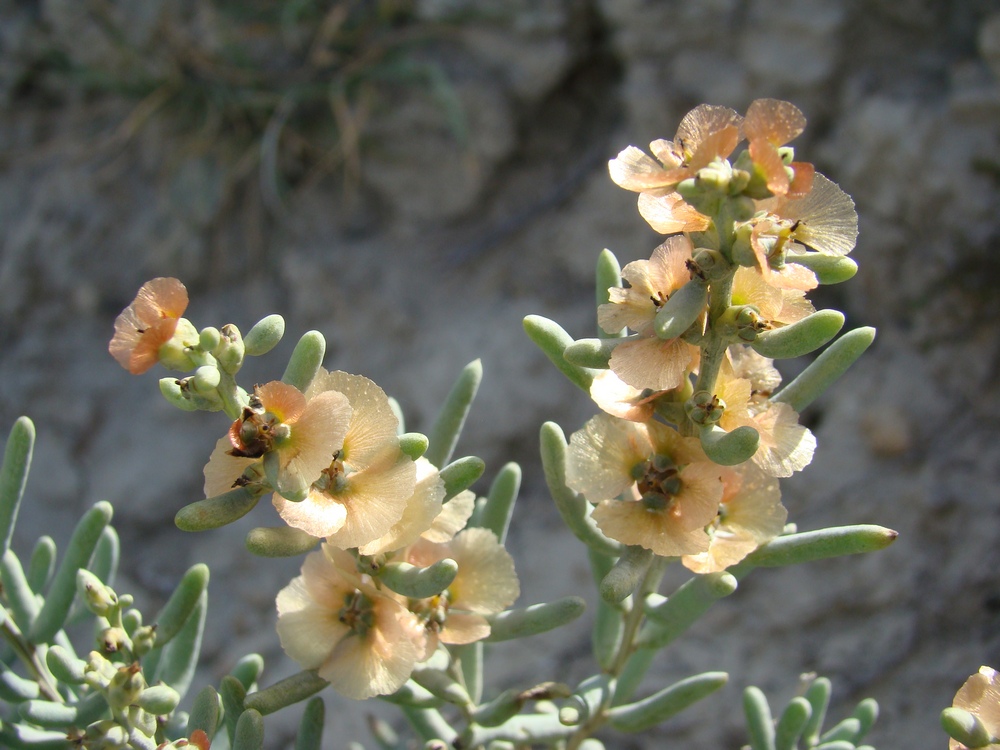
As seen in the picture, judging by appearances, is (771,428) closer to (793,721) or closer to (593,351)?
(593,351)

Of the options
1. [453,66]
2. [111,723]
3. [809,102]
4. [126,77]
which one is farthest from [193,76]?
[111,723]

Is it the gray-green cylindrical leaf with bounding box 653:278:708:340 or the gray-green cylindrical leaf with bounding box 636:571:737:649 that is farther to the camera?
the gray-green cylindrical leaf with bounding box 636:571:737:649

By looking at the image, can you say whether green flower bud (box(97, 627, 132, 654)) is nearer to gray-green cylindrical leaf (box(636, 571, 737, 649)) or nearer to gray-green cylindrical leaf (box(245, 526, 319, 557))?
gray-green cylindrical leaf (box(245, 526, 319, 557))

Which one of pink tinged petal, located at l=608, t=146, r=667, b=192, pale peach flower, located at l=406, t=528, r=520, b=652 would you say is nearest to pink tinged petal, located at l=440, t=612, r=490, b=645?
pale peach flower, located at l=406, t=528, r=520, b=652

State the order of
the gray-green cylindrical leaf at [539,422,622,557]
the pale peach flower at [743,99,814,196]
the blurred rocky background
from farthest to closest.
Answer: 1. the blurred rocky background
2. the gray-green cylindrical leaf at [539,422,622,557]
3. the pale peach flower at [743,99,814,196]


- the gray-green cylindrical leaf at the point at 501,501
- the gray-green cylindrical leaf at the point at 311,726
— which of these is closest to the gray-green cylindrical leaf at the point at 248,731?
the gray-green cylindrical leaf at the point at 311,726

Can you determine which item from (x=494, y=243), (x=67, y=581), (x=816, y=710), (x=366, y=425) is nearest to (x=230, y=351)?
(x=366, y=425)
